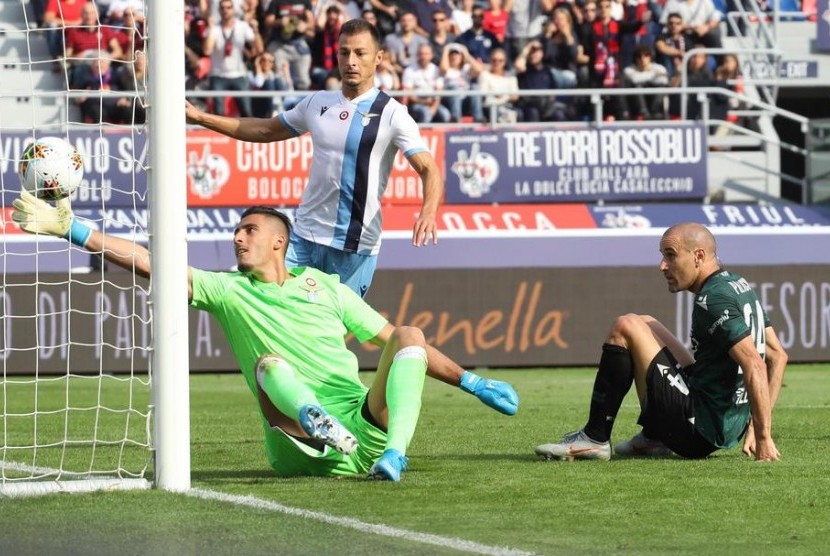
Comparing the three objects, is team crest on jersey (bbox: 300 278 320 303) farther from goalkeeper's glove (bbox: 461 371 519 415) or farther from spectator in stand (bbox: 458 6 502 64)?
spectator in stand (bbox: 458 6 502 64)

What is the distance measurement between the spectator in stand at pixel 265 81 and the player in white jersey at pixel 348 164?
12.4 meters

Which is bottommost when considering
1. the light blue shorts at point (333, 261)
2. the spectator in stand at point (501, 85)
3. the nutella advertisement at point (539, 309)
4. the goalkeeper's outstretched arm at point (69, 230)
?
the nutella advertisement at point (539, 309)

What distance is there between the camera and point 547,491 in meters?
6.77

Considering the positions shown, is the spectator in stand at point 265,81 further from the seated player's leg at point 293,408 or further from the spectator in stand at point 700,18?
the seated player's leg at point 293,408

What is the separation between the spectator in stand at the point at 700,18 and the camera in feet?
74.4

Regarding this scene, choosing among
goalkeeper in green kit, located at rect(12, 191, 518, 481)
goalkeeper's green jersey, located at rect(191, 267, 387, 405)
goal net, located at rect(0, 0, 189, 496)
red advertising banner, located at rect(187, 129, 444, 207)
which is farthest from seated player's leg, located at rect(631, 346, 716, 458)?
red advertising banner, located at rect(187, 129, 444, 207)

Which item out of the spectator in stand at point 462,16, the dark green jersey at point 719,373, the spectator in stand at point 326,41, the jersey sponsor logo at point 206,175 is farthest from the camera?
the spectator in stand at point 462,16

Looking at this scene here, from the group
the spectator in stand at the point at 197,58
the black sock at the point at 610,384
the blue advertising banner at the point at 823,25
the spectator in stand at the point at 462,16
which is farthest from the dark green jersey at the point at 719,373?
the blue advertising banner at the point at 823,25

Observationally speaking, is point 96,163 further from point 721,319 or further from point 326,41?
point 721,319

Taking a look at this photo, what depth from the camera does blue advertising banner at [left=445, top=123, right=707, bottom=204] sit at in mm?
20531

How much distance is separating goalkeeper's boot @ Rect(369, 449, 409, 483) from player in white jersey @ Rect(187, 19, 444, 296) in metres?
1.97

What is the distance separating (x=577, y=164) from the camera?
20.7 metres

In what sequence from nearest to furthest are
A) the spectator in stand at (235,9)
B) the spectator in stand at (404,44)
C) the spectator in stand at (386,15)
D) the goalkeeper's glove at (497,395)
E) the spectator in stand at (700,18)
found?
the goalkeeper's glove at (497,395) < the spectator in stand at (235,9) < the spectator in stand at (404,44) < the spectator in stand at (386,15) < the spectator in stand at (700,18)

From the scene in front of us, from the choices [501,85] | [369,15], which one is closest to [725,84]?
[501,85]
